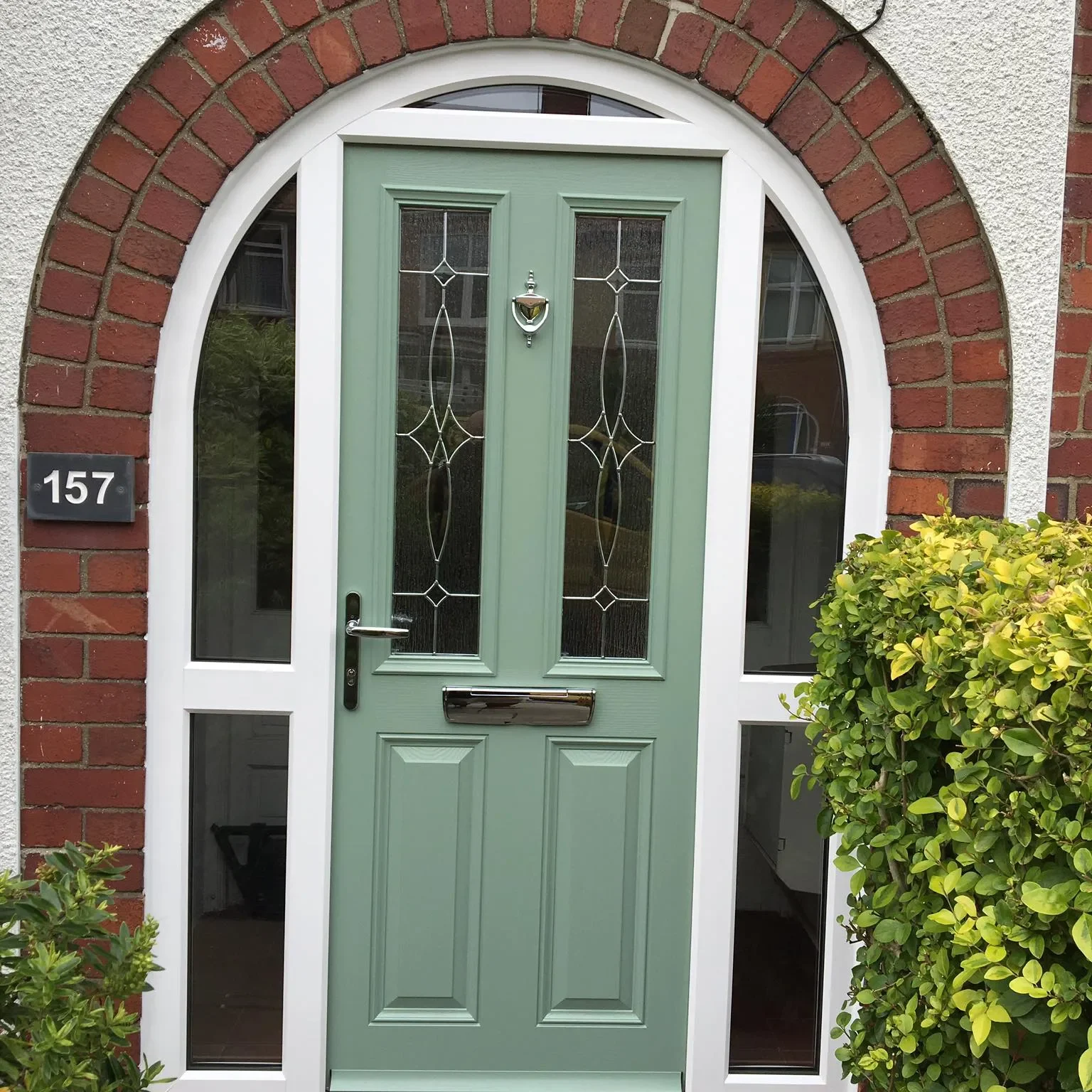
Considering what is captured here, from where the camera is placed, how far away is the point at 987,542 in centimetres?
209

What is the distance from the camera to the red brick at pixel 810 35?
105 inches

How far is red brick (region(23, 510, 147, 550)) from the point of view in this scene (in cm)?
268

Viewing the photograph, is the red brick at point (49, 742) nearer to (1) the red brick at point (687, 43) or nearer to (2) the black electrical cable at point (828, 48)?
(1) the red brick at point (687, 43)

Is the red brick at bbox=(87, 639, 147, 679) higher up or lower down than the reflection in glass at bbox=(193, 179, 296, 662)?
lower down

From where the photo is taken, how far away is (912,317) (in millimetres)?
2727

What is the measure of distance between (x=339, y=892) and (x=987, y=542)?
1.88m

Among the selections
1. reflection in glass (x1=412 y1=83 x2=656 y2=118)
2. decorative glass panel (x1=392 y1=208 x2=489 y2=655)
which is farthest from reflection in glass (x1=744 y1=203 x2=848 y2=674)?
decorative glass panel (x1=392 y1=208 x2=489 y2=655)

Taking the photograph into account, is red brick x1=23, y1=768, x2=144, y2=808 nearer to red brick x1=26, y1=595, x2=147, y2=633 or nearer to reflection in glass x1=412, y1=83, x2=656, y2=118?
red brick x1=26, y1=595, x2=147, y2=633

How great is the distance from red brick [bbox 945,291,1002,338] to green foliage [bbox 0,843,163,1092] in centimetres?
232

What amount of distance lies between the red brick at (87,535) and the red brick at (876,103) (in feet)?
6.56

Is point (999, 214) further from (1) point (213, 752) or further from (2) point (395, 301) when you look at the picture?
(1) point (213, 752)

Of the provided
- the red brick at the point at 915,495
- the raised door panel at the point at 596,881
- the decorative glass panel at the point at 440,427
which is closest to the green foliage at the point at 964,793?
the red brick at the point at 915,495

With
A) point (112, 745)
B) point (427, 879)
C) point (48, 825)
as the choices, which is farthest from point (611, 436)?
point (48, 825)

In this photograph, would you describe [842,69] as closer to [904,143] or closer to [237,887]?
[904,143]
